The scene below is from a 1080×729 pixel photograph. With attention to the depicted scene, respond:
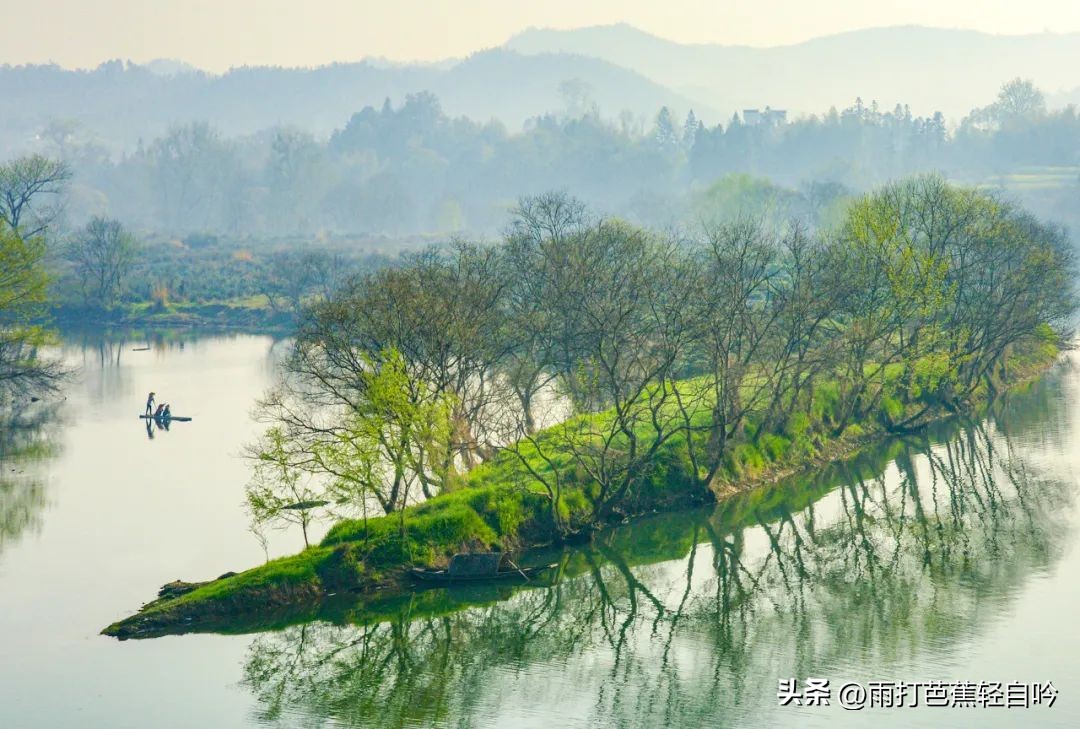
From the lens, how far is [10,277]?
6825cm

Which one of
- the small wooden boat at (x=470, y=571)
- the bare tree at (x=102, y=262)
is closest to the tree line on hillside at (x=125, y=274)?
the bare tree at (x=102, y=262)

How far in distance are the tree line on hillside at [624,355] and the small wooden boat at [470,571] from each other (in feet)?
10.9

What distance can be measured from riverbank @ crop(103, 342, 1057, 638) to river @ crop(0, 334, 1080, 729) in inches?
36.7

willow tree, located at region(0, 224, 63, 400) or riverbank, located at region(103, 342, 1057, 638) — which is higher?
willow tree, located at region(0, 224, 63, 400)

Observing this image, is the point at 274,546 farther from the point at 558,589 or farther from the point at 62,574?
the point at 558,589

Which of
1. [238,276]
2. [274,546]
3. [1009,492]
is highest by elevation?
[238,276]

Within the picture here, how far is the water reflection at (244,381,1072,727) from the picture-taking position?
3142 centimetres

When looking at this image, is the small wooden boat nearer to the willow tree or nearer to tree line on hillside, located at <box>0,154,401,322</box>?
the willow tree

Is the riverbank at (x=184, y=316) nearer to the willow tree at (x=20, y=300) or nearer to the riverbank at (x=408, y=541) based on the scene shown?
the willow tree at (x=20, y=300)

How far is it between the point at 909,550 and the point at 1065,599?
6.86 meters

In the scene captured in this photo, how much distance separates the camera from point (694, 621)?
37.6 metres

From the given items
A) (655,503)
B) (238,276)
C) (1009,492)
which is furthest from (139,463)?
(238,276)

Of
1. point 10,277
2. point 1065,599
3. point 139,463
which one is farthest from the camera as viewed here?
point 10,277

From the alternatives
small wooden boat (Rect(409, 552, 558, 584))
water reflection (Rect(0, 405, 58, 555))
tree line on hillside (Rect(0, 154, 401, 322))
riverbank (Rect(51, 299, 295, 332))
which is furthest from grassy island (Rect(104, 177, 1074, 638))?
riverbank (Rect(51, 299, 295, 332))
